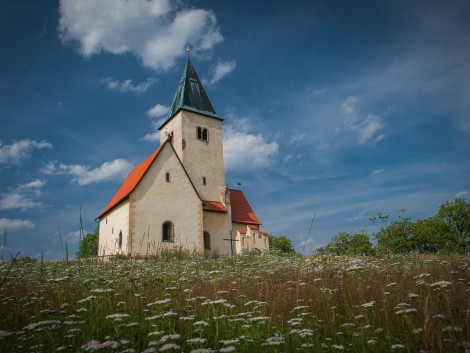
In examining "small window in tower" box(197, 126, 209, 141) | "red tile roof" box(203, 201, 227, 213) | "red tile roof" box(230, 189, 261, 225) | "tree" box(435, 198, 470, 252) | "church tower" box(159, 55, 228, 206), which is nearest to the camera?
"red tile roof" box(203, 201, 227, 213)

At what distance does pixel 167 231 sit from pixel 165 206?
2224 millimetres

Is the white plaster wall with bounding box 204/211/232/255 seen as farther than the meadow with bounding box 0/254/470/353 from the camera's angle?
Yes

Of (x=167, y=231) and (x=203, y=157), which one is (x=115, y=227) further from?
(x=203, y=157)

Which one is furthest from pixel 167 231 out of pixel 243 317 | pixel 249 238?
pixel 243 317

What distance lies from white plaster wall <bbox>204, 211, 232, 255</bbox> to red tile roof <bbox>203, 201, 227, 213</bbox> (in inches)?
15.5

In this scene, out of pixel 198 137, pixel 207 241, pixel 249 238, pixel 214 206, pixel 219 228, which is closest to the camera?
pixel 207 241

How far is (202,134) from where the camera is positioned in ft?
123

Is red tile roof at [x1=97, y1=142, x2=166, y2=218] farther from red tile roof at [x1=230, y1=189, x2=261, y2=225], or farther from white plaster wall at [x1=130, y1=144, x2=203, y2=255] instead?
red tile roof at [x1=230, y1=189, x2=261, y2=225]

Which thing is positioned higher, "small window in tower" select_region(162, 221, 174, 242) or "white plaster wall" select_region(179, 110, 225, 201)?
"white plaster wall" select_region(179, 110, 225, 201)

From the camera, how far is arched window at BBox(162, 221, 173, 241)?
28.8 metres

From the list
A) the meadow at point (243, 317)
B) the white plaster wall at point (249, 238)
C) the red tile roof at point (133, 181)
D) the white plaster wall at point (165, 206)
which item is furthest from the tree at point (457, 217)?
the meadow at point (243, 317)

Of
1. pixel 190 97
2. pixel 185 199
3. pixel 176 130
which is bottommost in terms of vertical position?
pixel 185 199

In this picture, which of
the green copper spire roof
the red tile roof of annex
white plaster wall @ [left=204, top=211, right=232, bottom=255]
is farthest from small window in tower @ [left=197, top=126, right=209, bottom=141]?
white plaster wall @ [left=204, top=211, right=232, bottom=255]

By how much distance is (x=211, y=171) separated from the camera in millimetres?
36500
